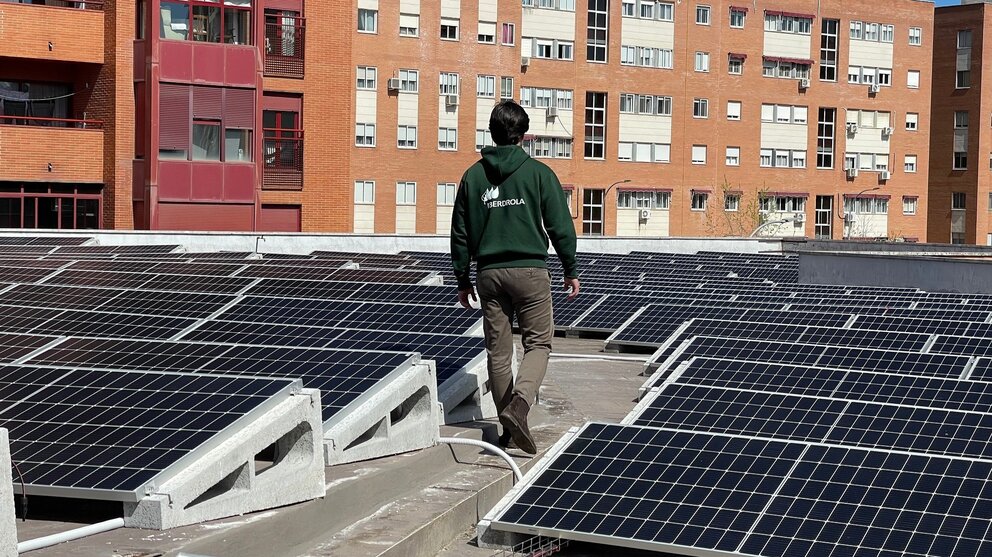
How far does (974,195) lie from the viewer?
9981cm

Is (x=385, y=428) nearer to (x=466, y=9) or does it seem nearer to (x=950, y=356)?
(x=950, y=356)

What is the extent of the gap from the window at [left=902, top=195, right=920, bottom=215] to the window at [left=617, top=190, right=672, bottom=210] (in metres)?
20.6

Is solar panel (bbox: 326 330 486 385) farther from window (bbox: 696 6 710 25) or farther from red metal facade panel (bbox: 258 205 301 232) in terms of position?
window (bbox: 696 6 710 25)

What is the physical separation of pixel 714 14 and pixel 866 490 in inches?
2968

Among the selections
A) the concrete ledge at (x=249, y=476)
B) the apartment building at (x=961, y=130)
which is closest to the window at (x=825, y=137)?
the apartment building at (x=961, y=130)

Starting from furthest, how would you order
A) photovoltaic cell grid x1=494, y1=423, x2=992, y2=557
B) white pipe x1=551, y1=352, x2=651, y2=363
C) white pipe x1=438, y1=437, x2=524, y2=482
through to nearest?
white pipe x1=551, y1=352, x2=651, y2=363
white pipe x1=438, y1=437, x2=524, y2=482
photovoltaic cell grid x1=494, y1=423, x2=992, y2=557

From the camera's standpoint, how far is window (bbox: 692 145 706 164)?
257 feet

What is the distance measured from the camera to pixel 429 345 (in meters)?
9.30

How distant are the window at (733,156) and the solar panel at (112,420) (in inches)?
2946

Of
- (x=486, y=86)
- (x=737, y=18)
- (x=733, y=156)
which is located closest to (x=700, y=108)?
(x=733, y=156)

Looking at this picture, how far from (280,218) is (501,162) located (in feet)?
140

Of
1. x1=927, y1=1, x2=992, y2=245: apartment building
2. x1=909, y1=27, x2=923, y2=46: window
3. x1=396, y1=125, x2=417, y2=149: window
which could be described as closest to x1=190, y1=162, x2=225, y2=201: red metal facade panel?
x1=396, y1=125, x2=417, y2=149: window

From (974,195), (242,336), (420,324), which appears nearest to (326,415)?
(242,336)

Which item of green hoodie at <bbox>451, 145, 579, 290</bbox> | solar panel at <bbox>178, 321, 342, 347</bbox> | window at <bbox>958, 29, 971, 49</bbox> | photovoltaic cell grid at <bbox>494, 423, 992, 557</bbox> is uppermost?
window at <bbox>958, 29, 971, 49</bbox>
